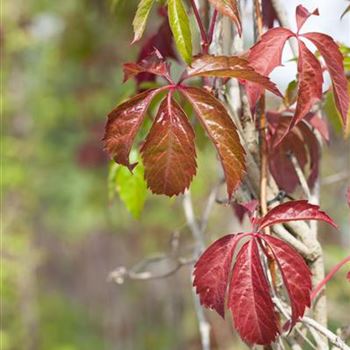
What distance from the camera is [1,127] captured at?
6.43 m

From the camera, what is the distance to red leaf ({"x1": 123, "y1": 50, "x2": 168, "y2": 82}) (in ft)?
2.27

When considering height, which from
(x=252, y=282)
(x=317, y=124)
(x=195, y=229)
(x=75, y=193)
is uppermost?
(x=317, y=124)

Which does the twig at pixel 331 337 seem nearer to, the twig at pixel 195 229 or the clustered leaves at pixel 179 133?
the clustered leaves at pixel 179 133

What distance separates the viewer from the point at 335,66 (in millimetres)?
719

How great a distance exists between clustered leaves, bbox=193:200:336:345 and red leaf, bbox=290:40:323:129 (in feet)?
0.37

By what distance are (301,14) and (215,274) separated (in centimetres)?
31

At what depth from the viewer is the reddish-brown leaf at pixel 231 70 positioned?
2.18 feet

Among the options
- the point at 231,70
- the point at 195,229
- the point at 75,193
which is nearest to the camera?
the point at 231,70

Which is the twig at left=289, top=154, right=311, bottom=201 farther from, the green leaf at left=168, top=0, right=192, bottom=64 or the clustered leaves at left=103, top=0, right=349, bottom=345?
the green leaf at left=168, top=0, right=192, bottom=64

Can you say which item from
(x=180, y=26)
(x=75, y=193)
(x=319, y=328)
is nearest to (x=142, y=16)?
(x=180, y=26)

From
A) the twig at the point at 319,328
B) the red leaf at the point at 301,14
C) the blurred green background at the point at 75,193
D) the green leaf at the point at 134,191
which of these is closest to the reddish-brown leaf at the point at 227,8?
the red leaf at the point at 301,14

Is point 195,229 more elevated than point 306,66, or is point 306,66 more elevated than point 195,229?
point 306,66

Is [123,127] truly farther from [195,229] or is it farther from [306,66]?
[195,229]

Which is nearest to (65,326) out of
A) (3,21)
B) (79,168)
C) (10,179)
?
(79,168)
